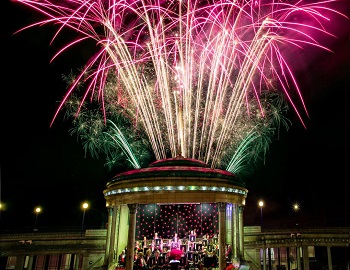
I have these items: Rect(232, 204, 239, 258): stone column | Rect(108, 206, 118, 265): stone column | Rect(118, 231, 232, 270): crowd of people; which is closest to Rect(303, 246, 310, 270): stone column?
Rect(232, 204, 239, 258): stone column

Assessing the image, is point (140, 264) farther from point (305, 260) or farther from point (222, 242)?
point (305, 260)

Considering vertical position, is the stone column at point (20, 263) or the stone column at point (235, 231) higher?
the stone column at point (235, 231)


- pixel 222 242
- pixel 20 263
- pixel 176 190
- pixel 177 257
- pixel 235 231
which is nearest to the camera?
pixel 222 242

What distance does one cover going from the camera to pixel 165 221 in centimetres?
3359

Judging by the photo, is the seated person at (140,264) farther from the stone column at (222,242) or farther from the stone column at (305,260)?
the stone column at (305,260)

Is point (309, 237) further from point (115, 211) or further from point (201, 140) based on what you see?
point (115, 211)

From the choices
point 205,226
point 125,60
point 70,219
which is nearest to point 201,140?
point 205,226

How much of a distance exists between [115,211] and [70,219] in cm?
2986

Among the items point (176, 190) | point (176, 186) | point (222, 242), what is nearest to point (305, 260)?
point (222, 242)

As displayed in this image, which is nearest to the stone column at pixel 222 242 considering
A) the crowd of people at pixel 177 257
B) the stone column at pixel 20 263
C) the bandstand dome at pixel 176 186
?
the crowd of people at pixel 177 257

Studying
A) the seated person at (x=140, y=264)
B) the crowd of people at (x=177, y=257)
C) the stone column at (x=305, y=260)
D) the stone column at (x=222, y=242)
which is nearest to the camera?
the stone column at (x=222, y=242)

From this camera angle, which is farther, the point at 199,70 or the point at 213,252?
the point at 199,70

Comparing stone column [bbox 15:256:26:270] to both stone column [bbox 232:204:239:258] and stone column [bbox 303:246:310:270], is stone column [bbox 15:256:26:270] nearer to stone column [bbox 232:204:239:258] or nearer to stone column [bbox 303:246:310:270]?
stone column [bbox 232:204:239:258]

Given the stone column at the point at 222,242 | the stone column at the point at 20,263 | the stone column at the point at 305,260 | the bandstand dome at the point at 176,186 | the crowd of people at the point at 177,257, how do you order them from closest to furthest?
the stone column at the point at 222,242
the crowd of people at the point at 177,257
the bandstand dome at the point at 176,186
the stone column at the point at 20,263
the stone column at the point at 305,260
